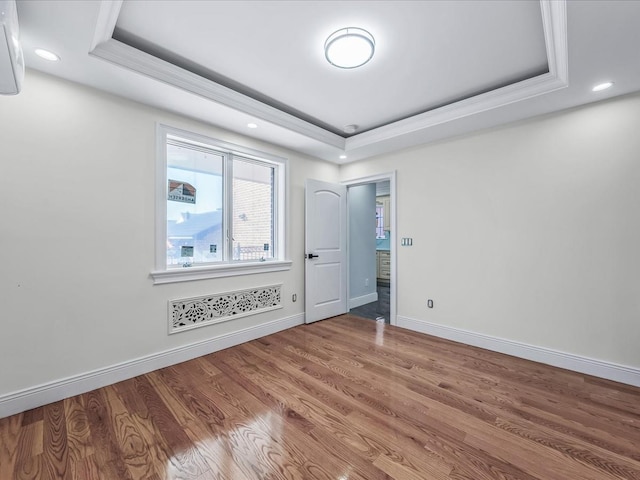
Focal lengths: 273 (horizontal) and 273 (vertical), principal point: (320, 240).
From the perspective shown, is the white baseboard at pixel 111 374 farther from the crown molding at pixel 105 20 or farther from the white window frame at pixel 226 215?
the crown molding at pixel 105 20

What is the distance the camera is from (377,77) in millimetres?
2424

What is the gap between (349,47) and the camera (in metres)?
1.97

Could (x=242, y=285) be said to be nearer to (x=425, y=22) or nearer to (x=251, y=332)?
(x=251, y=332)

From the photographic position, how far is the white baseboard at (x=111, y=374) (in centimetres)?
194

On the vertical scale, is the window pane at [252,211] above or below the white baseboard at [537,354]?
above

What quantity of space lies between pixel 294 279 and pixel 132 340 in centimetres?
199

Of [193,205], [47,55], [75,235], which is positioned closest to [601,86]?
[193,205]

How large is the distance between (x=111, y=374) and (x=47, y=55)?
245cm

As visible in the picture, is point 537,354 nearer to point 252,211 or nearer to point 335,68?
point 335,68

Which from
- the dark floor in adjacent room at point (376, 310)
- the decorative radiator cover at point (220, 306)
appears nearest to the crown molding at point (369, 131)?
the decorative radiator cover at point (220, 306)

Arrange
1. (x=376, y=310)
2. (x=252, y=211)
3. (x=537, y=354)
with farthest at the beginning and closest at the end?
(x=376, y=310), (x=252, y=211), (x=537, y=354)

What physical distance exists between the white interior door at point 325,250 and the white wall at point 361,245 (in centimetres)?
44

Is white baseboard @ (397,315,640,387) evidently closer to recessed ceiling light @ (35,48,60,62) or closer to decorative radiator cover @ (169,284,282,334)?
decorative radiator cover @ (169,284,282,334)

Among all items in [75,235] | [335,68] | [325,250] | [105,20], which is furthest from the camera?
[325,250]
